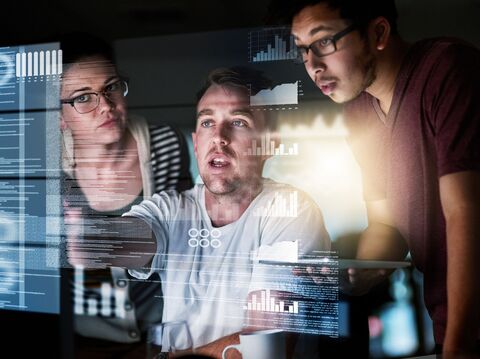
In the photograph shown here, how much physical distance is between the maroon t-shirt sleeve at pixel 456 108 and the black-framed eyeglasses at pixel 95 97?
764 millimetres

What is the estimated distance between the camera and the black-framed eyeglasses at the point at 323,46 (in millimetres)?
1014

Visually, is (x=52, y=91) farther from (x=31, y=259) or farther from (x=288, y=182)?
(x=288, y=182)

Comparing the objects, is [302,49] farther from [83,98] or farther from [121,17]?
[83,98]

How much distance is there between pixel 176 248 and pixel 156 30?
573mm

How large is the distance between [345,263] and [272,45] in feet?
1.80

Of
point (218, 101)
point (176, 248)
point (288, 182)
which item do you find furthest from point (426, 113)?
point (176, 248)

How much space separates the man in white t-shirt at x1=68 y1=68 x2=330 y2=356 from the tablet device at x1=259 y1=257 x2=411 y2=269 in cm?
2

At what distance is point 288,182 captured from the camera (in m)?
1.07

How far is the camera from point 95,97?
1205 mm

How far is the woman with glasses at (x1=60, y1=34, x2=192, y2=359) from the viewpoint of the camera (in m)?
1.17

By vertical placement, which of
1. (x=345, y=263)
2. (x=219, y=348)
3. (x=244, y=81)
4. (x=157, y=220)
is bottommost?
(x=219, y=348)

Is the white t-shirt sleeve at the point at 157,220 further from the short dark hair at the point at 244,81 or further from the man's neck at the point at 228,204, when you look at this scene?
the short dark hair at the point at 244,81

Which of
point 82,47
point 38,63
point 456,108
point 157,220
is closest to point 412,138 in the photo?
point 456,108

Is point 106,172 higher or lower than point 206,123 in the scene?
lower
